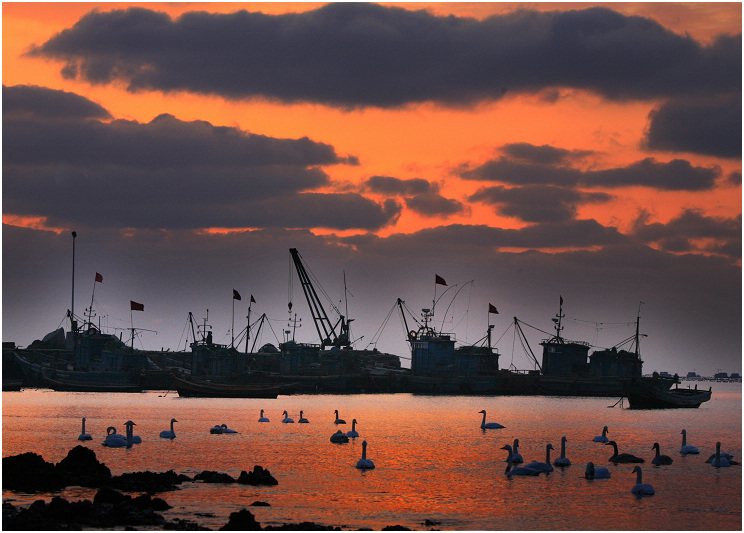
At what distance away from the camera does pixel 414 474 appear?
56.7m

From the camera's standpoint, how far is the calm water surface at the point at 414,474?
41.6 metres

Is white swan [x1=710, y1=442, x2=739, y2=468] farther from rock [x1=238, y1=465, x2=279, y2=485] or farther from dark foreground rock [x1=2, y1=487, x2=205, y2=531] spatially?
dark foreground rock [x1=2, y1=487, x2=205, y2=531]

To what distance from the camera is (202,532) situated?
33688mm

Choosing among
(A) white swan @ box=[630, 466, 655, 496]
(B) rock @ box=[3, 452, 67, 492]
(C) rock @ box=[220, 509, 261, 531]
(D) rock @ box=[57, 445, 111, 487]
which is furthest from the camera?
(A) white swan @ box=[630, 466, 655, 496]

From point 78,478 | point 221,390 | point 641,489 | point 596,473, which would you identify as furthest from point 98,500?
point 221,390

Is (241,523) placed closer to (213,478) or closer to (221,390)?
(213,478)

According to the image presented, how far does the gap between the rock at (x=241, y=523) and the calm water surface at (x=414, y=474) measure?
51.7 inches

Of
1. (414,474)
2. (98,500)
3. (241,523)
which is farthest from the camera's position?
(414,474)

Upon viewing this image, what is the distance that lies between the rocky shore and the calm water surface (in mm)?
1163

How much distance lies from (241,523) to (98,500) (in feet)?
22.1

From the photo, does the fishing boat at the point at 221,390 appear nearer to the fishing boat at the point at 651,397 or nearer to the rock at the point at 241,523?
the fishing boat at the point at 651,397

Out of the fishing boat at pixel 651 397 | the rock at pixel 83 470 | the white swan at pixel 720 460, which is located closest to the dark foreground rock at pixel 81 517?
the rock at pixel 83 470

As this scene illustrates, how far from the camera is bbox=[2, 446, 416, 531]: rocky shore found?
3441 cm

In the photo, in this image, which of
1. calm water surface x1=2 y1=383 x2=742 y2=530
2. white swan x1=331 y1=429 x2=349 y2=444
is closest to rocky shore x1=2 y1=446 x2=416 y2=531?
calm water surface x1=2 y1=383 x2=742 y2=530
